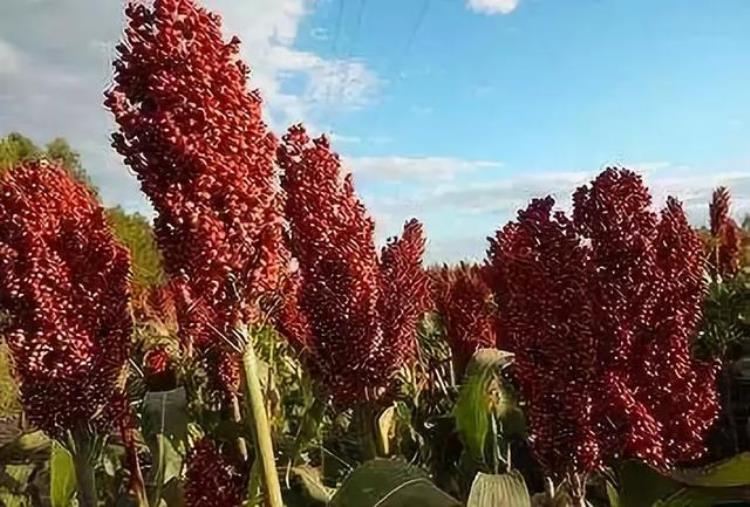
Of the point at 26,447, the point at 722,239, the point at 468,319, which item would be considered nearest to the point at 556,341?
the point at 468,319

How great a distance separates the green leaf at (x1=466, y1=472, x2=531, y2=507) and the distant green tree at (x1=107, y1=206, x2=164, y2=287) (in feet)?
1.49

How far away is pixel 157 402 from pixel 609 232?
899 millimetres

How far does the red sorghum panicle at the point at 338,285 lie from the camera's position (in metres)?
1.35

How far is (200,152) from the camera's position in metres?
1.02

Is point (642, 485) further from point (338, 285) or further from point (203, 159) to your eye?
point (203, 159)

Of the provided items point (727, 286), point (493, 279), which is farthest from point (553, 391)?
point (727, 286)

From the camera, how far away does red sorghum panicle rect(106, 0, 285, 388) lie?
40.4 inches

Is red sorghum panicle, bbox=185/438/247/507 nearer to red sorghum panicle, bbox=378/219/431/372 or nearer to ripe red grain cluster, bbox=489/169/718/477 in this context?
red sorghum panicle, bbox=378/219/431/372

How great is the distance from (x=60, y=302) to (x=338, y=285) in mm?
380

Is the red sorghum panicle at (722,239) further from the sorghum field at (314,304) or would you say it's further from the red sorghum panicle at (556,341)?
the red sorghum panicle at (556,341)

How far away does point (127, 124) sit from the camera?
104 cm

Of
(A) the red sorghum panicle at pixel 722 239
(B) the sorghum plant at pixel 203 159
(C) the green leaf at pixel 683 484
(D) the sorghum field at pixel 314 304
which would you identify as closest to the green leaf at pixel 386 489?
(D) the sorghum field at pixel 314 304

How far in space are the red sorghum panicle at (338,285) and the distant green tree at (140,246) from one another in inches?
8.5

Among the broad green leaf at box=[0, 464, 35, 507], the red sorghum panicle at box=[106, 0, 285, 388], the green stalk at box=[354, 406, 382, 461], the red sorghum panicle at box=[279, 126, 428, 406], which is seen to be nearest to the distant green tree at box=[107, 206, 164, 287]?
the red sorghum panicle at box=[106, 0, 285, 388]
